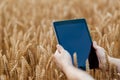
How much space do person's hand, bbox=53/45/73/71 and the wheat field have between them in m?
0.09

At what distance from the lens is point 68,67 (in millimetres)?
1963

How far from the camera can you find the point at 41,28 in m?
3.36

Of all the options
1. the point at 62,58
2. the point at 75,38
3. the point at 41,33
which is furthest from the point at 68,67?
the point at 41,33

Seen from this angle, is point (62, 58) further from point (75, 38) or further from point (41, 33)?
point (41, 33)

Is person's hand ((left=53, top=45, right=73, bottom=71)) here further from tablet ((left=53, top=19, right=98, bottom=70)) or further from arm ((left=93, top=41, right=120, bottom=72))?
arm ((left=93, top=41, right=120, bottom=72))

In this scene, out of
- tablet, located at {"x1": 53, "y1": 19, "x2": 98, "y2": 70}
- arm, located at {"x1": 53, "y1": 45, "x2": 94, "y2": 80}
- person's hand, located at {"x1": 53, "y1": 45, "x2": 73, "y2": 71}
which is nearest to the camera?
arm, located at {"x1": 53, "y1": 45, "x2": 94, "y2": 80}

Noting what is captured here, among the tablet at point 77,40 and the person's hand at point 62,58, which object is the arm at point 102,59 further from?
the person's hand at point 62,58

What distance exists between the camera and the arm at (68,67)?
6.09 ft

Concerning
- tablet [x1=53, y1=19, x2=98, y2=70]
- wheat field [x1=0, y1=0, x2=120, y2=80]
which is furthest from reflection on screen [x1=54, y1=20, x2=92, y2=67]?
wheat field [x1=0, y1=0, x2=120, y2=80]

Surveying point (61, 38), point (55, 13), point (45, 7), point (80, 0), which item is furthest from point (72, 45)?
point (80, 0)

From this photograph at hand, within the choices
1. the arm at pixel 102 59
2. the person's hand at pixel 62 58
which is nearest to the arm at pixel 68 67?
the person's hand at pixel 62 58

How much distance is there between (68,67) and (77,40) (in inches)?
10.2

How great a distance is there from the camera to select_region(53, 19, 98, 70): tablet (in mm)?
2152

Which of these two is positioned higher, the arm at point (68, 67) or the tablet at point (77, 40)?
the tablet at point (77, 40)
